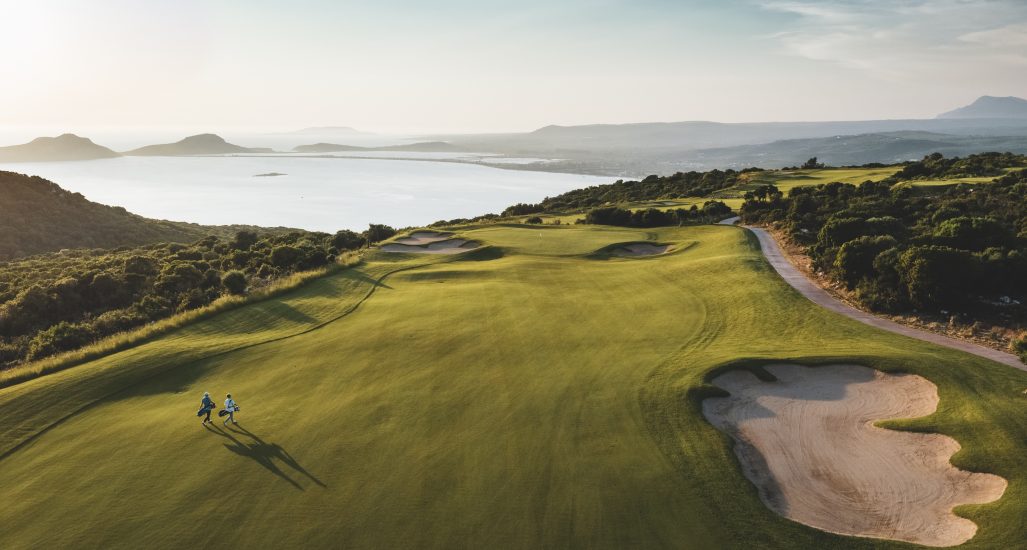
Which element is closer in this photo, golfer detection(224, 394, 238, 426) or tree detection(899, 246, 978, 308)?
golfer detection(224, 394, 238, 426)

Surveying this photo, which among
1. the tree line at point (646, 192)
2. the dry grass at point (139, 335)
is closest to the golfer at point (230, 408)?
the dry grass at point (139, 335)

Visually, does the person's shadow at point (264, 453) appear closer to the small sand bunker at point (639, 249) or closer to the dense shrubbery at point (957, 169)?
the small sand bunker at point (639, 249)

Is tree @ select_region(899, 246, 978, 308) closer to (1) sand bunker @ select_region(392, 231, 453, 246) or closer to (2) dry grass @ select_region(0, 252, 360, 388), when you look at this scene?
(2) dry grass @ select_region(0, 252, 360, 388)

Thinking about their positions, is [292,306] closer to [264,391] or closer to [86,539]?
[264,391]

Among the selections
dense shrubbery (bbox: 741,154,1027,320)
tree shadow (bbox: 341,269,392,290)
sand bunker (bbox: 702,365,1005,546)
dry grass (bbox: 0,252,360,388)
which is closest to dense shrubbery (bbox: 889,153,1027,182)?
dense shrubbery (bbox: 741,154,1027,320)

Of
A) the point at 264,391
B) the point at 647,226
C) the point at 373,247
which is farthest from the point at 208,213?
the point at 264,391

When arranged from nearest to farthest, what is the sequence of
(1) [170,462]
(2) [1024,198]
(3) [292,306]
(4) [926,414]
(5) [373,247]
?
(1) [170,462]
(4) [926,414]
(3) [292,306]
(2) [1024,198]
(5) [373,247]

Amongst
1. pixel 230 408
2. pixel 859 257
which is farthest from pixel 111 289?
pixel 859 257
